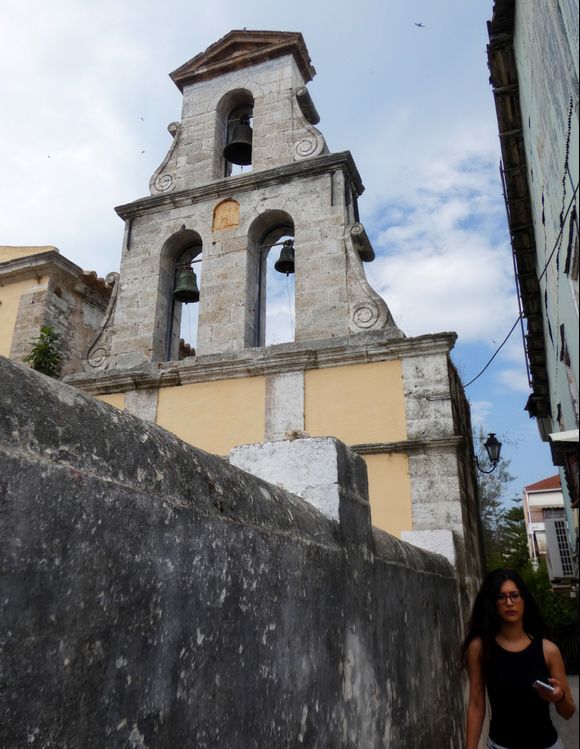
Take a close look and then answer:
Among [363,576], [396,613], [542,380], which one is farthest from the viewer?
[542,380]

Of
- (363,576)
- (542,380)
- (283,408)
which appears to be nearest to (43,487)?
(363,576)

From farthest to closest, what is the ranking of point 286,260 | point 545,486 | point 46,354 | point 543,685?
1. point 545,486
2. point 46,354
3. point 286,260
4. point 543,685

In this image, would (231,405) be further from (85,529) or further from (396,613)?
(85,529)

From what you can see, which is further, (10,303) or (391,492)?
(10,303)

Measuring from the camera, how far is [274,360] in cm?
705

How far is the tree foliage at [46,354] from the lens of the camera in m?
8.33

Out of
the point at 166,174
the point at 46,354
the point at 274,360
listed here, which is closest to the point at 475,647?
the point at 274,360

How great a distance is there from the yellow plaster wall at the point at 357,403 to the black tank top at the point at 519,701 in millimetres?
3880

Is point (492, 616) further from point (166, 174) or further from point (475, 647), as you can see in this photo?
point (166, 174)

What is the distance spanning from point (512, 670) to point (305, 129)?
7.67 m

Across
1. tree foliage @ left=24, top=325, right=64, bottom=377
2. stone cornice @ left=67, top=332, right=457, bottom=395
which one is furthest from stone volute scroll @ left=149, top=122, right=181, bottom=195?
stone cornice @ left=67, top=332, right=457, bottom=395

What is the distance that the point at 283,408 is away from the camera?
6.90 meters

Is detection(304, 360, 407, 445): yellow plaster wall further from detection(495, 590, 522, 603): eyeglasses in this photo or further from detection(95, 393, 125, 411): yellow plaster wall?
detection(495, 590, 522, 603): eyeglasses

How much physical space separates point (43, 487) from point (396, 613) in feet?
9.09
